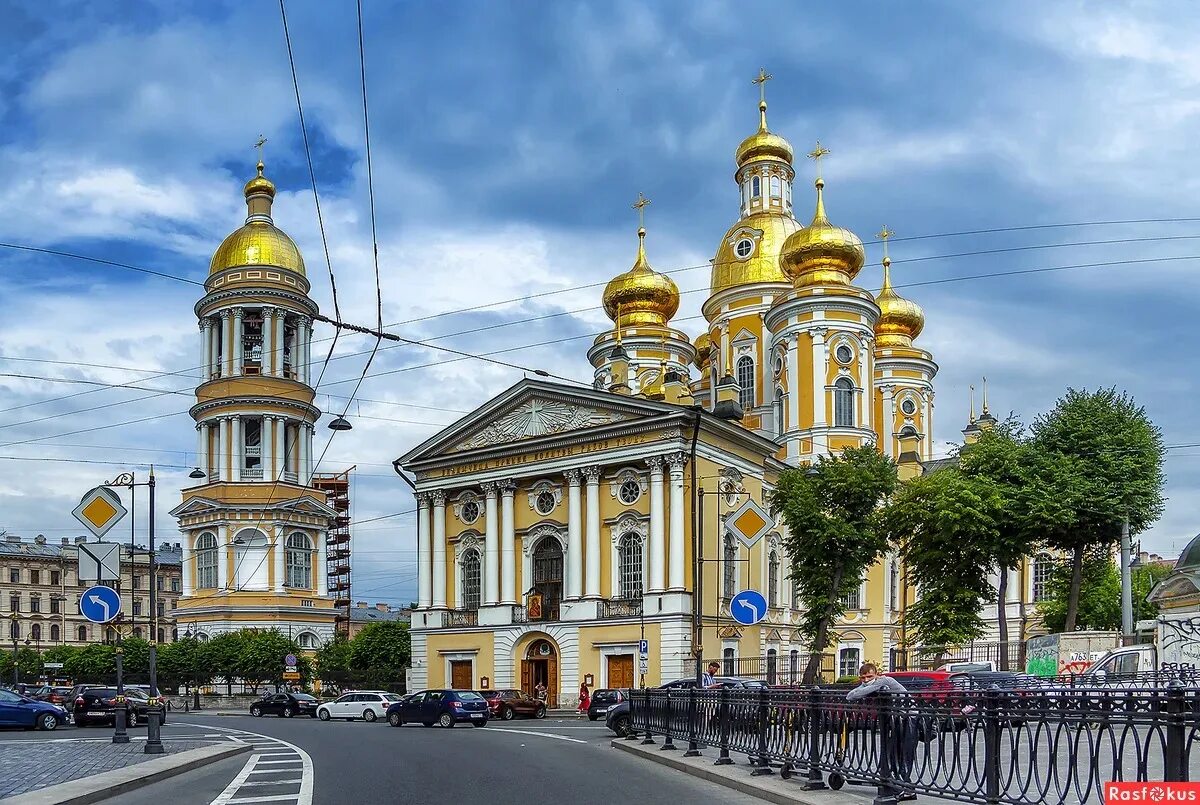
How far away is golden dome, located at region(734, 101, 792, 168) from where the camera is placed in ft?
247

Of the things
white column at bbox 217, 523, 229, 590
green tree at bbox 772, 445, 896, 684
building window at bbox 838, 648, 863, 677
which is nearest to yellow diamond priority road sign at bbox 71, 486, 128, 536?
green tree at bbox 772, 445, 896, 684

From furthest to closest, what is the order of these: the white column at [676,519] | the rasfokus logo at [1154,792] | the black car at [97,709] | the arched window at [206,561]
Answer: the arched window at [206,561] → the white column at [676,519] → the black car at [97,709] → the rasfokus logo at [1154,792]

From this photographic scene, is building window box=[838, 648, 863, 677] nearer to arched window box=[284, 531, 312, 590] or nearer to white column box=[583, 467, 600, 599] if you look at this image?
white column box=[583, 467, 600, 599]

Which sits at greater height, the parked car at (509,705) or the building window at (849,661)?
the parked car at (509,705)

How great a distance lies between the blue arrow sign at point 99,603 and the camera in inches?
853

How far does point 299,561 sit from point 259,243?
63.1ft

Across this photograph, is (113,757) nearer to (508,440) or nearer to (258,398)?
(508,440)

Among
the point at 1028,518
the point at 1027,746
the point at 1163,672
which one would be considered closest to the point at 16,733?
the point at 1163,672

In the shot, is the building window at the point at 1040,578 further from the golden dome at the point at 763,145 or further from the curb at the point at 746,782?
the curb at the point at 746,782

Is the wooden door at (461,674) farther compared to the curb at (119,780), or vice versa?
the wooden door at (461,674)

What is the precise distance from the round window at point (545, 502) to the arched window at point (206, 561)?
27532 mm

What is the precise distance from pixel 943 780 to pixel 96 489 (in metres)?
13.9

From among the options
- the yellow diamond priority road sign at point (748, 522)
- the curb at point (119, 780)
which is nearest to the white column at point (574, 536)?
the curb at point (119, 780)

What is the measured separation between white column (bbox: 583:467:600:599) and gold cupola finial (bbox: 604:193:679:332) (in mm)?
21779
